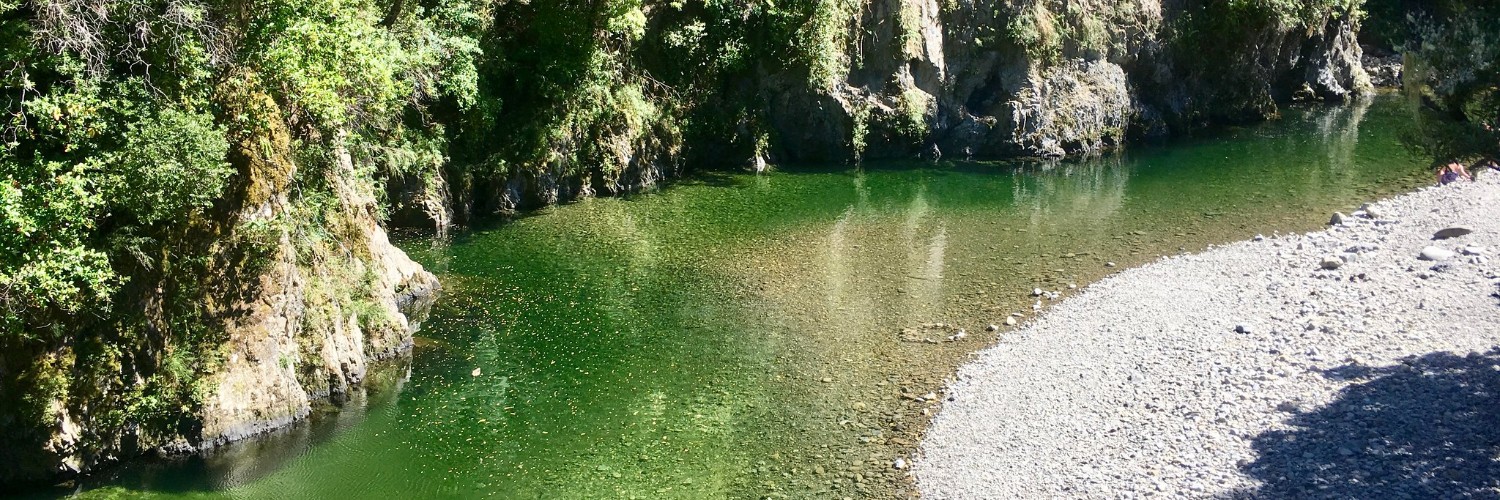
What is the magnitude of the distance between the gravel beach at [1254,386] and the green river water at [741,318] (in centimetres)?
119

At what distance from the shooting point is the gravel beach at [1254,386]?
13.3 meters

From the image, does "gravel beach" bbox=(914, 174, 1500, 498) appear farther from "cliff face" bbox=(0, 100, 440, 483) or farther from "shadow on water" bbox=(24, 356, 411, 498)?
"cliff face" bbox=(0, 100, 440, 483)

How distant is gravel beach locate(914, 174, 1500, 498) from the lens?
1326 centimetres

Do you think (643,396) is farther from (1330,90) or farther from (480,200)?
(1330,90)

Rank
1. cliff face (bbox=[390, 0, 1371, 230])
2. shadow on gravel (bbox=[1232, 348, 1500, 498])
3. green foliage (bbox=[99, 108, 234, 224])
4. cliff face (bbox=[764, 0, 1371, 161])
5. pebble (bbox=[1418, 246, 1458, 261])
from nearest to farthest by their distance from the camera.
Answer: shadow on gravel (bbox=[1232, 348, 1500, 498]), green foliage (bbox=[99, 108, 234, 224]), pebble (bbox=[1418, 246, 1458, 261]), cliff face (bbox=[390, 0, 1371, 230]), cliff face (bbox=[764, 0, 1371, 161])

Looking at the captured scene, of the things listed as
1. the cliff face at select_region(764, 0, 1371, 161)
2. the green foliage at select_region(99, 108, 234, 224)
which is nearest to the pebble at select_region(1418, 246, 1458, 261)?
the cliff face at select_region(764, 0, 1371, 161)

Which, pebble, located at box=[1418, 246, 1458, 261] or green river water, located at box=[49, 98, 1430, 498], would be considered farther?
pebble, located at box=[1418, 246, 1458, 261]

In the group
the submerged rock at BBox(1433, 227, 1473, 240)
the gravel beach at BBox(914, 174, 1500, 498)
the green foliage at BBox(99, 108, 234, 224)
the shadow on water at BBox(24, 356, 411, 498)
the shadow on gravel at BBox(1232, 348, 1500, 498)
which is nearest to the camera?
the shadow on gravel at BBox(1232, 348, 1500, 498)

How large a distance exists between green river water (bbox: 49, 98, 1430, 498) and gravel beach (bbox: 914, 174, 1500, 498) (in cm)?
119

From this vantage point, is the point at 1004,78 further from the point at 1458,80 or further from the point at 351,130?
the point at 1458,80

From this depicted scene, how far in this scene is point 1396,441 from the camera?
13.5 metres

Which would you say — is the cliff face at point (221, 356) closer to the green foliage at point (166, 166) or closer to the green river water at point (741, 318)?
the green river water at point (741, 318)

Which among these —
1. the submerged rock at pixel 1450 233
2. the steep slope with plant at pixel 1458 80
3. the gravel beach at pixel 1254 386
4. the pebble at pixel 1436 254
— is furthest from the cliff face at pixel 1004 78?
the steep slope with plant at pixel 1458 80

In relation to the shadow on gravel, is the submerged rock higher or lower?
higher
